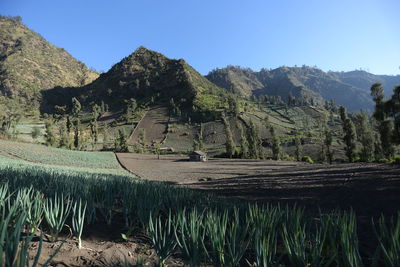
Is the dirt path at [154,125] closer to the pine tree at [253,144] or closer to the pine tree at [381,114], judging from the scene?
the pine tree at [253,144]

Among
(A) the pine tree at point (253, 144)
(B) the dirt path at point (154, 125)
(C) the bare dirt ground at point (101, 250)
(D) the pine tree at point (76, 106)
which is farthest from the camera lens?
(B) the dirt path at point (154, 125)

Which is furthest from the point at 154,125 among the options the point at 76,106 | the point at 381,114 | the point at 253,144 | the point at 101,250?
the point at 101,250

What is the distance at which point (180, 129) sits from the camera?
115m

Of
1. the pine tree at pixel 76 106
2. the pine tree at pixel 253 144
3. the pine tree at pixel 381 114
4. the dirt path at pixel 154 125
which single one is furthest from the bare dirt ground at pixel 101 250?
the pine tree at pixel 76 106

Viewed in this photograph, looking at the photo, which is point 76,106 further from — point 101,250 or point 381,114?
point 101,250

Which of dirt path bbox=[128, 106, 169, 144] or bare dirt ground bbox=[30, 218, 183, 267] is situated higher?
dirt path bbox=[128, 106, 169, 144]

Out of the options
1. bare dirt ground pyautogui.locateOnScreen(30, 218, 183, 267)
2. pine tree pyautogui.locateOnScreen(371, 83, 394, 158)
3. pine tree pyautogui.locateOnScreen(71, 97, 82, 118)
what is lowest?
bare dirt ground pyautogui.locateOnScreen(30, 218, 183, 267)

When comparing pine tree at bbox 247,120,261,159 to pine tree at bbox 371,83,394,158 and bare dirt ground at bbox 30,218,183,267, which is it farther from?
Result: bare dirt ground at bbox 30,218,183,267

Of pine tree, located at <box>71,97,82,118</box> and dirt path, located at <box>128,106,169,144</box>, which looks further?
dirt path, located at <box>128,106,169,144</box>

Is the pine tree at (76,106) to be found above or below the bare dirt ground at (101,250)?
above

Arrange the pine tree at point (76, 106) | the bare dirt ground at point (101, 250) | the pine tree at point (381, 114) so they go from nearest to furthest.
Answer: the bare dirt ground at point (101, 250) < the pine tree at point (381, 114) < the pine tree at point (76, 106)

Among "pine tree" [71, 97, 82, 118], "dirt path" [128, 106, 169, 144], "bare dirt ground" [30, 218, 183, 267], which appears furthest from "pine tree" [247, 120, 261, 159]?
"pine tree" [71, 97, 82, 118]

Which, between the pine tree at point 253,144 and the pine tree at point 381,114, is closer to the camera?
the pine tree at point 381,114

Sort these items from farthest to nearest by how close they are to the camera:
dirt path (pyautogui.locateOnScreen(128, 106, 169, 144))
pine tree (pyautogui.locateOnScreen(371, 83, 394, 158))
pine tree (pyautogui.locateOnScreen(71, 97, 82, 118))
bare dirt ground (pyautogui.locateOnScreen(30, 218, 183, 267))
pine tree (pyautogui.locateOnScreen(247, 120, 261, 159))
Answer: dirt path (pyautogui.locateOnScreen(128, 106, 169, 144)), pine tree (pyautogui.locateOnScreen(71, 97, 82, 118)), pine tree (pyautogui.locateOnScreen(247, 120, 261, 159)), pine tree (pyautogui.locateOnScreen(371, 83, 394, 158)), bare dirt ground (pyautogui.locateOnScreen(30, 218, 183, 267))
